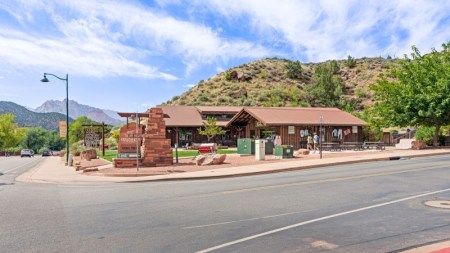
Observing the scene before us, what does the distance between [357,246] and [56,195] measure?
949 cm

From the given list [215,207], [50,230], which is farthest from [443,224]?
[50,230]

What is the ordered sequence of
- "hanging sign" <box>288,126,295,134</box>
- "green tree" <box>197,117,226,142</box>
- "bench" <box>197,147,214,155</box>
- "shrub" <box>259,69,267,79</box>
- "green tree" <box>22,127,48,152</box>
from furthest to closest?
"green tree" <box>22,127,48,152</box> < "shrub" <box>259,69,267,79</box> < "green tree" <box>197,117,226,142</box> < "hanging sign" <box>288,126,295,134</box> < "bench" <box>197,147,214,155</box>

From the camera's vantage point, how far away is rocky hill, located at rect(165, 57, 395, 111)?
81625 millimetres

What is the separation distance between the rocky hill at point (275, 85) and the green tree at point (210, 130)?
1128 inches

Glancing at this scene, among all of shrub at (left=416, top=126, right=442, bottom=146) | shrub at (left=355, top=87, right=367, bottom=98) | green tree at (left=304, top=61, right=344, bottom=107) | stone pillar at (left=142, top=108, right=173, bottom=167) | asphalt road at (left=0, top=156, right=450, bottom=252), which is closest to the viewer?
asphalt road at (left=0, top=156, right=450, bottom=252)

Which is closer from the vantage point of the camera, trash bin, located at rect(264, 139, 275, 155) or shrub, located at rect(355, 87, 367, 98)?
trash bin, located at rect(264, 139, 275, 155)

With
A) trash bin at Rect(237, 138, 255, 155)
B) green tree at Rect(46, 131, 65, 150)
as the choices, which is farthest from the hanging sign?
green tree at Rect(46, 131, 65, 150)

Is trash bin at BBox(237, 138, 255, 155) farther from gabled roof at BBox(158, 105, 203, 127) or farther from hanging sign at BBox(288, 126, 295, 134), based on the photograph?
gabled roof at BBox(158, 105, 203, 127)

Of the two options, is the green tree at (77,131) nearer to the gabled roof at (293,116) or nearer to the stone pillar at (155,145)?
the gabled roof at (293,116)

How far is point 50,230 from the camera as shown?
7441 millimetres

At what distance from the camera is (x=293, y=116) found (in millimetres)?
38594

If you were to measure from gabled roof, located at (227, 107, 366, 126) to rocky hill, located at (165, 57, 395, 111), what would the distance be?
29.8 metres

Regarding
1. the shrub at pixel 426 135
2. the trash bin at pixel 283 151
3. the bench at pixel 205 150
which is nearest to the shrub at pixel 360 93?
the shrub at pixel 426 135

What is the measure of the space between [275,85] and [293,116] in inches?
2363
